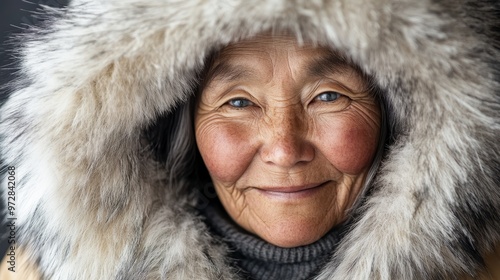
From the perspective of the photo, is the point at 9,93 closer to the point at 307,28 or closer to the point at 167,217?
the point at 167,217

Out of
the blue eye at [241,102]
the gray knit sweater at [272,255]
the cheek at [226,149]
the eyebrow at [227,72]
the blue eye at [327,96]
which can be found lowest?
the gray knit sweater at [272,255]

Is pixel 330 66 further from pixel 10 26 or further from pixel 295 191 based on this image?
pixel 10 26

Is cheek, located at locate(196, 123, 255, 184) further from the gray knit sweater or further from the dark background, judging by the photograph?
the dark background

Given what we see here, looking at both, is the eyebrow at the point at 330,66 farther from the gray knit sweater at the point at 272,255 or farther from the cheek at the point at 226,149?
the gray knit sweater at the point at 272,255

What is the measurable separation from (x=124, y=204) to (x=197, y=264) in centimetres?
19

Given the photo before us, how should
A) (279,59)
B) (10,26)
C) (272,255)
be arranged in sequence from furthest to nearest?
(10,26) < (272,255) < (279,59)

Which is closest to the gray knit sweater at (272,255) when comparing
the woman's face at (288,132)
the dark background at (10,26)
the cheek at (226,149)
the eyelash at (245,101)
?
the woman's face at (288,132)

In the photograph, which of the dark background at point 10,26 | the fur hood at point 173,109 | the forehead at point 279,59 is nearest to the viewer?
the fur hood at point 173,109

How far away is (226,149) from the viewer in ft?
4.36

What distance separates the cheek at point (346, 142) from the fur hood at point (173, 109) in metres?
0.05

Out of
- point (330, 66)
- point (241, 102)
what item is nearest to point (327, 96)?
point (330, 66)

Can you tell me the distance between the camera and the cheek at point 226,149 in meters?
1.32

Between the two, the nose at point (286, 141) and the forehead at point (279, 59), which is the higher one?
the forehead at point (279, 59)

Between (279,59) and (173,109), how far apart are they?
306 millimetres
